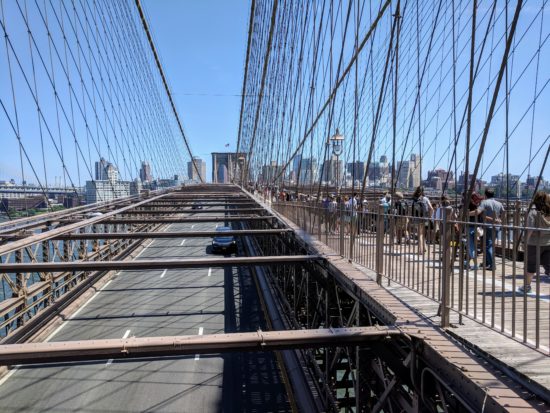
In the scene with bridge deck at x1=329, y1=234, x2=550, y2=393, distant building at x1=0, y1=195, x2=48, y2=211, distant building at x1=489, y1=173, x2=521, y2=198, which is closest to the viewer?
bridge deck at x1=329, y1=234, x2=550, y2=393

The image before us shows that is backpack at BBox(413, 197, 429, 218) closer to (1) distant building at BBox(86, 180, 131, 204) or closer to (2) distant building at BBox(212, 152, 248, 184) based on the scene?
(1) distant building at BBox(86, 180, 131, 204)

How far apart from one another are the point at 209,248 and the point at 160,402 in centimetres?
2213

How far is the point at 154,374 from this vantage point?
12227mm

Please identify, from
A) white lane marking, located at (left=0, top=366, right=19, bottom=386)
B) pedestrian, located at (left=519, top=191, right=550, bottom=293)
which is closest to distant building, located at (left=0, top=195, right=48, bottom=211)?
white lane marking, located at (left=0, top=366, right=19, bottom=386)

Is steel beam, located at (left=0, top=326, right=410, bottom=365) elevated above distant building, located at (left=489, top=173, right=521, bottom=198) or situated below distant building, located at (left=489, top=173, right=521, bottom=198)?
below

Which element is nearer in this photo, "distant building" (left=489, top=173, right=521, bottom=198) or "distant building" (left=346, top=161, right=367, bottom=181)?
"distant building" (left=489, top=173, right=521, bottom=198)

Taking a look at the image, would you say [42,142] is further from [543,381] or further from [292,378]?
[543,381]

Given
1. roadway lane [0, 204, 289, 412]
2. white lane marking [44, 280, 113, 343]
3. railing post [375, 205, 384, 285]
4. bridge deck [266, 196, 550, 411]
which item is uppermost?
railing post [375, 205, 384, 285]

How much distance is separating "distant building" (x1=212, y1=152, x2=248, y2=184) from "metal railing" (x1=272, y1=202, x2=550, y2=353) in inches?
3211

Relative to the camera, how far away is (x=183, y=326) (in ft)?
51.3

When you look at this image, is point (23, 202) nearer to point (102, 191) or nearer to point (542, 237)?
point (102, 191)

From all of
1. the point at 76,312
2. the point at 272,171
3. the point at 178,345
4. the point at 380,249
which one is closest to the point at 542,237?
the point at 380,249

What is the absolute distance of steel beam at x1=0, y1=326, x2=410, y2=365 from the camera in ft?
11.1

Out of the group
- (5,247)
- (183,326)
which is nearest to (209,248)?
(183,326)
